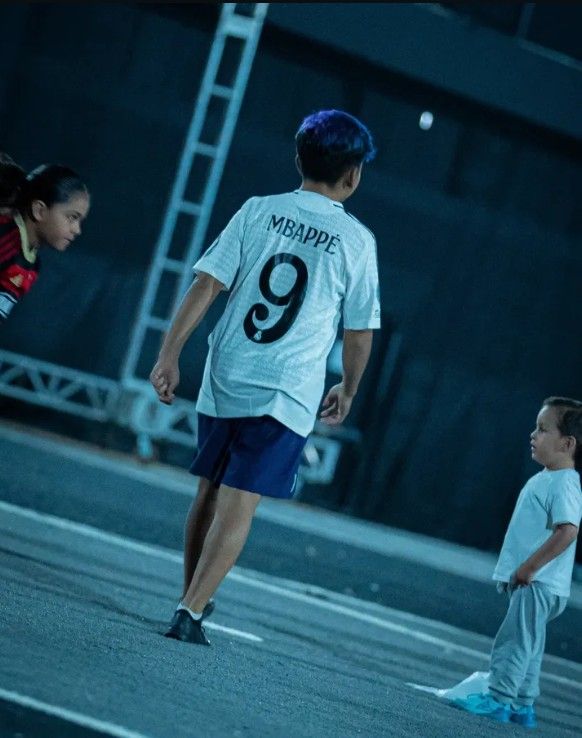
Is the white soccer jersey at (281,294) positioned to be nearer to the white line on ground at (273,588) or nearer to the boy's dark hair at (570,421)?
the boy's dark hair at (570,421)

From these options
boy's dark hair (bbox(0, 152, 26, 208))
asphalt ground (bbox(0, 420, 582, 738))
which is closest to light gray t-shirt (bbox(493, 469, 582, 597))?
asphalt ground (bbox(0, 420, 582, 738))

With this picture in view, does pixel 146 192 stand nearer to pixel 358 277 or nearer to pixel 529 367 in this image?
pixel 529 367

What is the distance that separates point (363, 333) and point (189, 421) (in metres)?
9.28

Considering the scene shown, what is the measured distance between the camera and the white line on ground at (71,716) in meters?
3.30

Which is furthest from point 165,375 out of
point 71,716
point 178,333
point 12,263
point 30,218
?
point 71,716

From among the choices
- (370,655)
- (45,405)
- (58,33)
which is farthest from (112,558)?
(58,33)

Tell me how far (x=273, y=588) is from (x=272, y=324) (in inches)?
108

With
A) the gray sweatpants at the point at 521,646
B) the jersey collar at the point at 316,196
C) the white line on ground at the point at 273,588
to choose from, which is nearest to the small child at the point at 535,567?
the gray sweatpants at the point at 521,646

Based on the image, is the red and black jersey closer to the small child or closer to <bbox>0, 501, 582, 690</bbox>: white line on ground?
the small child

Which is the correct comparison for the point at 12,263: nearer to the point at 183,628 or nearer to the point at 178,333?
the point at 178,333

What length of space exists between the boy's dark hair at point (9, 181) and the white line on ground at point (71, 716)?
218 cm

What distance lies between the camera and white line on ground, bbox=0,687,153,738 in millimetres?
3301

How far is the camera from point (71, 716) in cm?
335

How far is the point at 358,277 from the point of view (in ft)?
16.4
